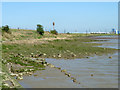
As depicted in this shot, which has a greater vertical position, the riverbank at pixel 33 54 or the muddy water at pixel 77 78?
the riverbank at pixel 33 54

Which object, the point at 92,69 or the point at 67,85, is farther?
the point at 92,69

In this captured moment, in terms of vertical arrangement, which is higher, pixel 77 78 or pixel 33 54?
pixel 33 54

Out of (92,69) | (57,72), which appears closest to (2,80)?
(57,72)

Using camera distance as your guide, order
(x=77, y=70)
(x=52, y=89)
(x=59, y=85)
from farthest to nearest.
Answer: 1. (x=77, y=70)
2. (x=59, y=85)
3. (x=52, y=89)

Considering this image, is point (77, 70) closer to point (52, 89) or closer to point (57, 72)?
point (57, 72)

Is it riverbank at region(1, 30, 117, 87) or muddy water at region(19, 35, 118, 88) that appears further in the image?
riverbank at region(1, 30, 117, 87)

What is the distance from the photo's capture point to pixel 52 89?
29.8 feet

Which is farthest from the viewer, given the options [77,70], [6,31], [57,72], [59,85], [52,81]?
[6,31]

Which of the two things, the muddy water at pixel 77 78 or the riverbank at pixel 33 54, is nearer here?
the muddy water at pixel 77 78

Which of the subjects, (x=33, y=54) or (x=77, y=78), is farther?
(x=33, y=54)

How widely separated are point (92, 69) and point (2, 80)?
6518 millimetres

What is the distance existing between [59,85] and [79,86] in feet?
3.18

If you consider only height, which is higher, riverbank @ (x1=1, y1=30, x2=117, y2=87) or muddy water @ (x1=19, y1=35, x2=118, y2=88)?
riverbank @ (x1=1, y1=30, x2=117, y2=87)

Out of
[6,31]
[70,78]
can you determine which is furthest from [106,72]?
[6,31]
